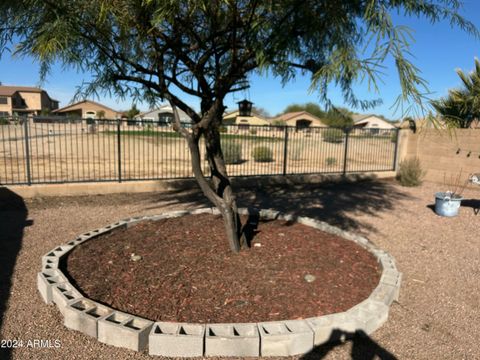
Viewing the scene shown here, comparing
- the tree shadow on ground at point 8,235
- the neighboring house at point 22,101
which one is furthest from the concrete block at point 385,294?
the neighboring house at point 22,101

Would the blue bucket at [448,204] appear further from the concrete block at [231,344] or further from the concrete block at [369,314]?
the concrete block at [231,344]

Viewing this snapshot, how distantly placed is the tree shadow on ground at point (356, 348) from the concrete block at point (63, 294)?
6.83ft

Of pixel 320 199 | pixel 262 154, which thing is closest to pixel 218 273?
pixel 320 199

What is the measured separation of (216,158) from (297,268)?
5.99ft

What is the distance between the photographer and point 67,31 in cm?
287

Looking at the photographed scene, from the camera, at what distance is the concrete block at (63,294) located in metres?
3.36

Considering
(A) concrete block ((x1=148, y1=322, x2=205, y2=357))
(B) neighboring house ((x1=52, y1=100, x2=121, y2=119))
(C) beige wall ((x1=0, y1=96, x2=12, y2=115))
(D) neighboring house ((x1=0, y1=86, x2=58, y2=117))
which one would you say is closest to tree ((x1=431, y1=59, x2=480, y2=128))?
(A) concrete block ((x1=148, y1=322, x2=205, y2=357))

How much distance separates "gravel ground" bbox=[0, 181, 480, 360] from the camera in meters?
3.06

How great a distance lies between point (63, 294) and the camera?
135 inches

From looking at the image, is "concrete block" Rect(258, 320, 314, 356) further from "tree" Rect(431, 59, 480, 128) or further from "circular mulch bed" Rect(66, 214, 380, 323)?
"tree" Rect(431, 59, 480, 128)

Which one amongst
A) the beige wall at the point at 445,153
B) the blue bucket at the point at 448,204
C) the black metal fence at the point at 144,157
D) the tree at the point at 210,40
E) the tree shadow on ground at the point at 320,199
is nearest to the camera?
the tree at the point at 210,40

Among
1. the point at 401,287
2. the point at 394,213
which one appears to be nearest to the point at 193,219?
the point at 401,287

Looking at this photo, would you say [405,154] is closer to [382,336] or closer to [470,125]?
[470,125]

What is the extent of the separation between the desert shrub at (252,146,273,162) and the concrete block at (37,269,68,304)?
51.2 feet
